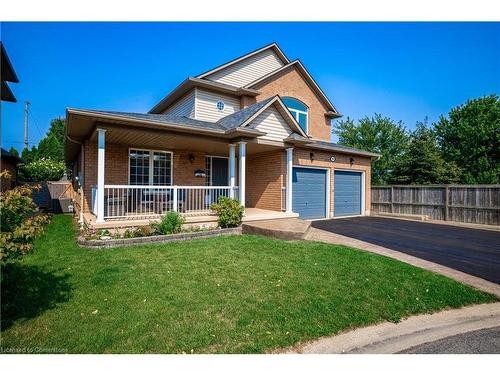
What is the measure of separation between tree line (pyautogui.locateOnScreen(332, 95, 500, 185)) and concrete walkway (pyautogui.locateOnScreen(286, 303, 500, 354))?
1893 cm

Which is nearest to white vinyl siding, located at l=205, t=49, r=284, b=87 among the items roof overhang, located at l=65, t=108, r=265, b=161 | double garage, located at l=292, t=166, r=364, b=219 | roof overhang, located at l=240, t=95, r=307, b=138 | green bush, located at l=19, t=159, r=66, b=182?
roof overhang, located at l=240, t=95, r=307, b=138

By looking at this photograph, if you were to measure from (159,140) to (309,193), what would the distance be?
7337mm

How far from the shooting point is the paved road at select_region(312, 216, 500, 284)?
6.17m

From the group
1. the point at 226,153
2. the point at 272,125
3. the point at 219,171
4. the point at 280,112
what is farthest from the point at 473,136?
the point at 219,171

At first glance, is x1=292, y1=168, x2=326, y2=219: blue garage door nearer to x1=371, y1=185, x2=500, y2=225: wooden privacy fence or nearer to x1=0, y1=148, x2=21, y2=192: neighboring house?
x1=371, y1=185, x2=500, y2=225: wooden privacy fence

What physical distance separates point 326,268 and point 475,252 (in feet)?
16.1

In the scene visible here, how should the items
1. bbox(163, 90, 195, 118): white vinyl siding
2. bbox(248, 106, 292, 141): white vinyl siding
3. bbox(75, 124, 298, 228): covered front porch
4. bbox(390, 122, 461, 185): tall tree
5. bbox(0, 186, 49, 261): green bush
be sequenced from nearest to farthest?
bbox(0, 186, 49, 261): green bush < bbox(75, 124, 298, 228): covered front porch < bbox(248, 106, 292, 141): white vinyl siding < bbox(163, 90, 195, 118): white vinyl siding < bbox(390, 122, 461, 185): tall tree

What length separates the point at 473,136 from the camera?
27.4m

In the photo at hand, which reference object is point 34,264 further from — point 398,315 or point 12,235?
point 398,315

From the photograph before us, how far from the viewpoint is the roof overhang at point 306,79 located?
46.5 ft

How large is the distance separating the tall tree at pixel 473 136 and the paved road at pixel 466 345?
2412cm

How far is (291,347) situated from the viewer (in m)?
3.05

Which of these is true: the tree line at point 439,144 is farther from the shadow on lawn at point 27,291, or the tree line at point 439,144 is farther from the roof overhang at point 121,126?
the shadow on lawn at point 27,291

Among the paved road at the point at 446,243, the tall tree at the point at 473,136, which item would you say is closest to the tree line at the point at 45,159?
→ the paved road at the point at 446,243
